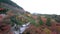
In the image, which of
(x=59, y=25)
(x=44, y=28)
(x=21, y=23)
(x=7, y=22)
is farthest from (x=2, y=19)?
(x=59, y=25)

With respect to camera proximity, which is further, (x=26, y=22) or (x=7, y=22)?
(x=26, y=22)

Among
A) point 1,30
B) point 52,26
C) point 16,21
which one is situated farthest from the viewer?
point 52,26

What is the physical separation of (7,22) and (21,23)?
13cm

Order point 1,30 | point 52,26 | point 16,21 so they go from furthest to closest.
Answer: point 52,26, point 16,21, point 1,30

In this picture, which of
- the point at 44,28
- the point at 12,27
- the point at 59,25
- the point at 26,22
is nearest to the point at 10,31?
the point at 12,27

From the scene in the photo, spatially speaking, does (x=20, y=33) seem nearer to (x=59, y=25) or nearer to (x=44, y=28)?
(x=44, y=28)

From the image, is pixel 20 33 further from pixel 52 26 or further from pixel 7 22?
pixel 52 26

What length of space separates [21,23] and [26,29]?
0.21 ft

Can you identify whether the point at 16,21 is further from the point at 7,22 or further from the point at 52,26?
the point at 52,26

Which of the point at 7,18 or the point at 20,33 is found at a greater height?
the point at 7,18

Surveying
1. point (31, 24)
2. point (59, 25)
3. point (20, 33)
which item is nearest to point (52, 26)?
point (59, 25)

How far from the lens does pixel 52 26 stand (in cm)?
128

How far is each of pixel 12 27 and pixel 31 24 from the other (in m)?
0.18

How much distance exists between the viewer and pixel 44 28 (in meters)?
1.25
